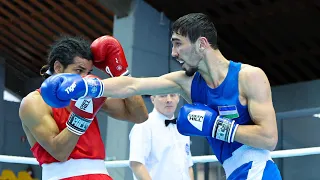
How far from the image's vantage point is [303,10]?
20.2 ft

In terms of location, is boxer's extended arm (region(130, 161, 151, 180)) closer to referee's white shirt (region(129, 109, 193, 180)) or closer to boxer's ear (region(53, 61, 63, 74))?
referee's white shirt (region(129, 109, 193, 180))

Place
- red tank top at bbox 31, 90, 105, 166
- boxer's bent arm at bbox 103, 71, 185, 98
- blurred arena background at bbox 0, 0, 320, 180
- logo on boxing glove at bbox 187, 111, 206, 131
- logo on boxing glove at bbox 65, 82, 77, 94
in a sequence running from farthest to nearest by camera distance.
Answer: blurred arena background at bbox 0, 0, 320, 180, red tank top at bbox 31, 90, 105, 166, boxer's bent arm at bbox 103, 71, 185, 98, logo on boxing glove at bbox 187, 111, 206, 131, logo on boxing glove at bbox 65, 82, 77, 94

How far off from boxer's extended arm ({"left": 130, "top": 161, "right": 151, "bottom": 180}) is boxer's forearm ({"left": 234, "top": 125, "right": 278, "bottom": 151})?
113cm

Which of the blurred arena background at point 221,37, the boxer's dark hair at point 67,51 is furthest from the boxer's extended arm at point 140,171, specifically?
the blurred arena background at point 221,37

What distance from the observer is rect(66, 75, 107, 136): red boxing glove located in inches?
87.0

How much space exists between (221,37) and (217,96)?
507 cm

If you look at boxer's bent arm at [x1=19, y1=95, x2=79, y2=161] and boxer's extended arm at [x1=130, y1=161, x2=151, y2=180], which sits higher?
boxer's bent arm at [x1=19, y1=95, x2=79, y2=161]

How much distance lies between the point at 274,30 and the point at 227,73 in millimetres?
4747

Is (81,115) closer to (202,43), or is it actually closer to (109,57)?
(109,57)

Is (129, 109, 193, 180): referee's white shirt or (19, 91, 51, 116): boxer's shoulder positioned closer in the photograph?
(19, 91, 51, 116): boxer's shoulder

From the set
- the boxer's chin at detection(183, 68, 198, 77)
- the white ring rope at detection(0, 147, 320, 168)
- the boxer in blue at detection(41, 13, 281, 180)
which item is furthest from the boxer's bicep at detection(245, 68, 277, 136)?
the white ring rope at detection(0, 147, 320, 168)

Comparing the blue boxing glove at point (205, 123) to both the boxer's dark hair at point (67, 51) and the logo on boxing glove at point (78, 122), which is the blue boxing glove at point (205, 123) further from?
the boxer's dark hair at point (67, 51)

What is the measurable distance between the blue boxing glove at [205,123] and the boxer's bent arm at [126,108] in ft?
1.42

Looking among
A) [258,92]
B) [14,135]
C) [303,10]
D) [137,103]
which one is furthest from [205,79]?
[14,135]
